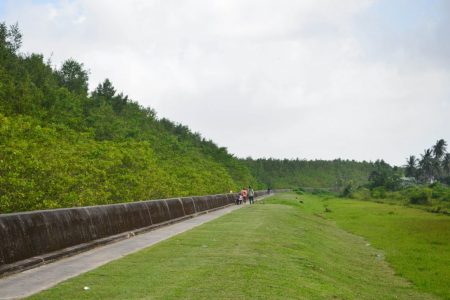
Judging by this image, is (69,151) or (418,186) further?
(418,186)

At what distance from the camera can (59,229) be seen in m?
12.8

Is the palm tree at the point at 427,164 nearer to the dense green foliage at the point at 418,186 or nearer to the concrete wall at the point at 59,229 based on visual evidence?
the dense green foliage at the point at 418,186

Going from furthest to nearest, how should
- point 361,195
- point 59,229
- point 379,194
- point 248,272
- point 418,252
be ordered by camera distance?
point 361,195
point 379,194
point 418,252
point 59,229
point 248,272

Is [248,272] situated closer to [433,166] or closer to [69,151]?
[69,151]

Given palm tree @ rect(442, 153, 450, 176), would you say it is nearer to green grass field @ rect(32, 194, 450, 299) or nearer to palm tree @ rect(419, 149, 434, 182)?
palm tree @ rect(419, 149, 434, 182)

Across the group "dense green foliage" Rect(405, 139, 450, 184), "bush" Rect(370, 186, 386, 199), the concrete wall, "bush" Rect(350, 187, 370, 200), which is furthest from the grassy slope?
"dense green foliage" Rect(405, 139, 450, 184)

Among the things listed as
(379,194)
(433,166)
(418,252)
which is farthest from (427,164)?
(418,252)

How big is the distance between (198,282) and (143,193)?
927 inches

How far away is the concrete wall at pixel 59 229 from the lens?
10523 millimetres

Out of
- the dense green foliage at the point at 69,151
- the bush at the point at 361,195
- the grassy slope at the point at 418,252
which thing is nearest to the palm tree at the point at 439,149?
the bush at the point at 361,195

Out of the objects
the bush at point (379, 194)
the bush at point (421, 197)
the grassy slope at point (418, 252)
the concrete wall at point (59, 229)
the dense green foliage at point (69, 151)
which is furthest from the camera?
the bush at point (379, 194)

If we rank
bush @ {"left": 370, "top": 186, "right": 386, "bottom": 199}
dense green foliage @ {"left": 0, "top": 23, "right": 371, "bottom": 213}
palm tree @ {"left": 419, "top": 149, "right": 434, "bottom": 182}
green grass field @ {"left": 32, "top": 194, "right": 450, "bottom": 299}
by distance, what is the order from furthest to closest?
palm tree @ {"left": 419, "top": 149, "right": 434, "bottom": 182}
bush @ {"left": 370, "top": 186, "right": 386, "bottom": 199}
dense green foliage @ {"left": 0, "top": 23, "right": 371, "bottom": 213}
green grass field @ {"left": 32, "top": 194, "right": 450, "bottom": 299}

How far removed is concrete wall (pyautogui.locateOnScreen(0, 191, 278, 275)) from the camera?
10.5 m

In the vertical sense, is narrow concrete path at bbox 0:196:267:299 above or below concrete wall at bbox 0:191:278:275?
below
